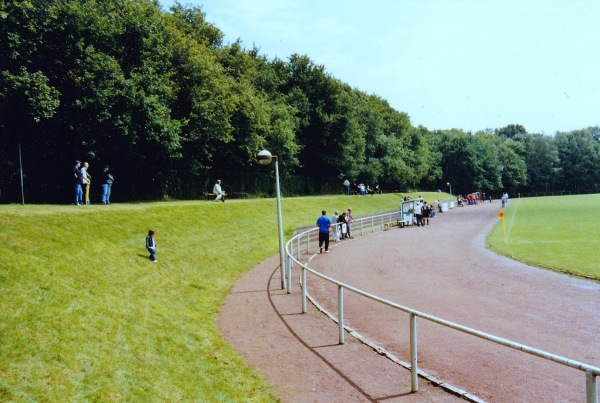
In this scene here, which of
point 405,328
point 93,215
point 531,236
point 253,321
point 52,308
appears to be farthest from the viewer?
point 531,236

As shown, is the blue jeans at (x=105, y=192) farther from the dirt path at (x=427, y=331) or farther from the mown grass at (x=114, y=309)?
the dirt path at (x=427, y=331)

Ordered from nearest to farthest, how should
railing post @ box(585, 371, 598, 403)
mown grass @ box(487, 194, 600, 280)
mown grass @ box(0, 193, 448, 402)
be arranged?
railing post @ box(585, 371, 598, 403) < mown grass @ box(0, 193, 448, 402) < mown grass @ box(487, 194, 600, 280)

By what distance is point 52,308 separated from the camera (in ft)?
27.3

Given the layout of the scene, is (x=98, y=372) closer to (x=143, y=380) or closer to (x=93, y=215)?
(x=143, y=380)

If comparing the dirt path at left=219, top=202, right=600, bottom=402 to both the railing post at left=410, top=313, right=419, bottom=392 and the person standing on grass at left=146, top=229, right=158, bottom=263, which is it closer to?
the railing post at left=410, top=313, right=419, bottom=392

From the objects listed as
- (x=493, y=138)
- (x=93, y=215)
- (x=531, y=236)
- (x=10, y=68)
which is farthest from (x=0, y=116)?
(x=493, y=138)

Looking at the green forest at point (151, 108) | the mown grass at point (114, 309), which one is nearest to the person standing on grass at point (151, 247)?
the mown grass at point (114, 309)

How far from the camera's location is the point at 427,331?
8.73 metres

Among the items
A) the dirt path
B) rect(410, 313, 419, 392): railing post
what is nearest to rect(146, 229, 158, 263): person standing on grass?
the dirt path

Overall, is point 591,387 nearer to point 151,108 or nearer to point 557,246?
point 557,246

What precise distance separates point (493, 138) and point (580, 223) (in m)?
98.0

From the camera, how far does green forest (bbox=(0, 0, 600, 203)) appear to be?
2280 centimetres

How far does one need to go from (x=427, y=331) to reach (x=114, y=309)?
6.61m

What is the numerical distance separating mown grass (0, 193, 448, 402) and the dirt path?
664 mm
